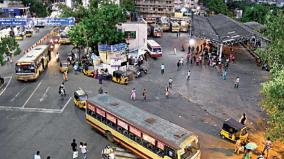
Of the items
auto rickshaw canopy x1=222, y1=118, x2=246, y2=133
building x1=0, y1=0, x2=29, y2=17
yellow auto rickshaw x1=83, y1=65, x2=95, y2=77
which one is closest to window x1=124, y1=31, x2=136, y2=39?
yellow auto rickshaw x1=83, y1=65, x2=95, y2=77

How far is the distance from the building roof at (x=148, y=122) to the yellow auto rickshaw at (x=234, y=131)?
5407 millimetres

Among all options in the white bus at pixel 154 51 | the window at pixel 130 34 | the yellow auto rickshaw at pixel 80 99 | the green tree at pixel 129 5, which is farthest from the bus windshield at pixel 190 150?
the green tree at pixel 129 5

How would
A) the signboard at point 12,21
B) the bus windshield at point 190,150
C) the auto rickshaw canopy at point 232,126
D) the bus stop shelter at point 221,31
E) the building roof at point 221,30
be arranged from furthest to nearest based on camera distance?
the building roof at point 221,30, the bus stop shelter at point 221,31, the signboard at point 12,21, the auto rickshaw canopy at point 232,126, the bus windshield at point 190,150

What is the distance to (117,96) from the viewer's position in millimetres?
37250

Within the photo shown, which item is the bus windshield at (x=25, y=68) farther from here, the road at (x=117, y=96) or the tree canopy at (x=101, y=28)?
the tree canopy at (x=101, y=28)

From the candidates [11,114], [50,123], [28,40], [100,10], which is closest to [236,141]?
[50,123]

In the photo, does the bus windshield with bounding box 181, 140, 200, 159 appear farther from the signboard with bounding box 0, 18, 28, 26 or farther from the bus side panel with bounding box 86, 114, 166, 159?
the signboard with bounding box 0, 18, 28, 26

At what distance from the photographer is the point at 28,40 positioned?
65438mm

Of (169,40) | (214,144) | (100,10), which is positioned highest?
(100,10)

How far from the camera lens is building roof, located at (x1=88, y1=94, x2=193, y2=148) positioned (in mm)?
22578

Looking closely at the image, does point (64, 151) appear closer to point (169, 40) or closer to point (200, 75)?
point (200, 75)

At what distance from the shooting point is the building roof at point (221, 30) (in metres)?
51.3

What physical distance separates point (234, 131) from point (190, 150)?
239 inches

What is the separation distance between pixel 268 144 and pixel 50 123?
17.5 meters
